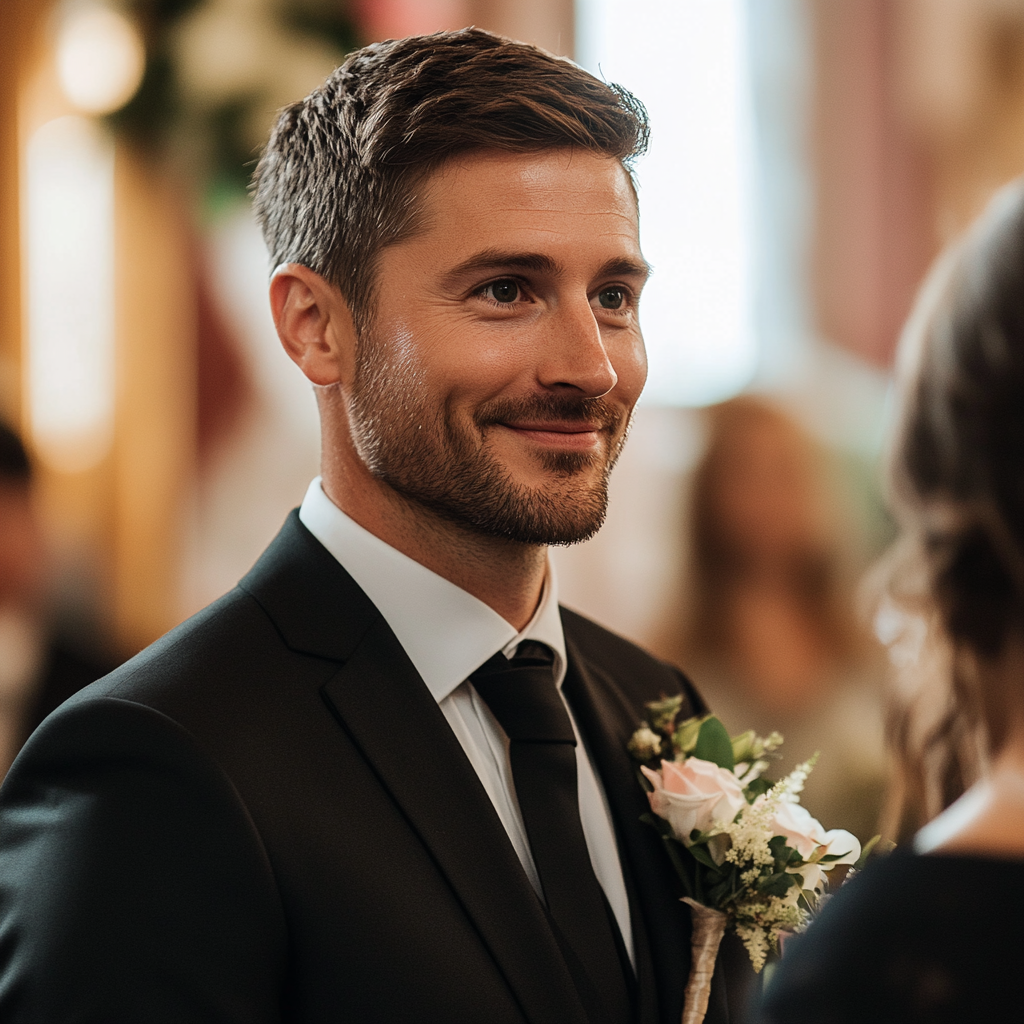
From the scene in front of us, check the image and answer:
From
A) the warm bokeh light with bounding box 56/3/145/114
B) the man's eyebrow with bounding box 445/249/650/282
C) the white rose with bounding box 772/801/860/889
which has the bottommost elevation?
the white rose with bounding box 772/801/860/889

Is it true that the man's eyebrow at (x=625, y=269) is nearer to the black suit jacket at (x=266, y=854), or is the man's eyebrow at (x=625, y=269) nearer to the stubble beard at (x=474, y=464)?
Answer: the stubble beard at (x=474, y=464)

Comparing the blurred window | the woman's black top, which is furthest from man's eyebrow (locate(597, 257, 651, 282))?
the blurred window

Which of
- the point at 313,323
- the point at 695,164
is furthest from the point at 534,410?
the point at 695,164

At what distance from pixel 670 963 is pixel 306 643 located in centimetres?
68

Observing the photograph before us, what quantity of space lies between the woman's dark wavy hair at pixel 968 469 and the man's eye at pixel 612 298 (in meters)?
0.73

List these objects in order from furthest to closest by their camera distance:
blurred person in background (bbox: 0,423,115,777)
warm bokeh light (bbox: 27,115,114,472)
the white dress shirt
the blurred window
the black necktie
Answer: the blurred window, warm bokeh light (bbox: 27,115,114,472), blurred person in background (bbox: 0,423,115,777), the white dress shirt, the black necktie

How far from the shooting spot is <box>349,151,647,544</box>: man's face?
1.87m

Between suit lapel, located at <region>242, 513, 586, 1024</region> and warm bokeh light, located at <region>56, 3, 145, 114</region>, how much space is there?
334cm

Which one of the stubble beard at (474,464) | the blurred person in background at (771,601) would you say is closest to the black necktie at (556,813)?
the stubble beard at (474,464)

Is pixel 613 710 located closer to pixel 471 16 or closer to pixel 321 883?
pixel 321 883

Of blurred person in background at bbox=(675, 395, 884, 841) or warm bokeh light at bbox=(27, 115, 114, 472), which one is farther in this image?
warm bokeh light at bbox=(27, 115, 114, 472)

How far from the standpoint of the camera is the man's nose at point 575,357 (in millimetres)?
1876

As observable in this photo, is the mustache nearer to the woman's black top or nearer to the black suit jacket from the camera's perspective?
the black suit jacket

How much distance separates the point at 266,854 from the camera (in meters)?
1.56
